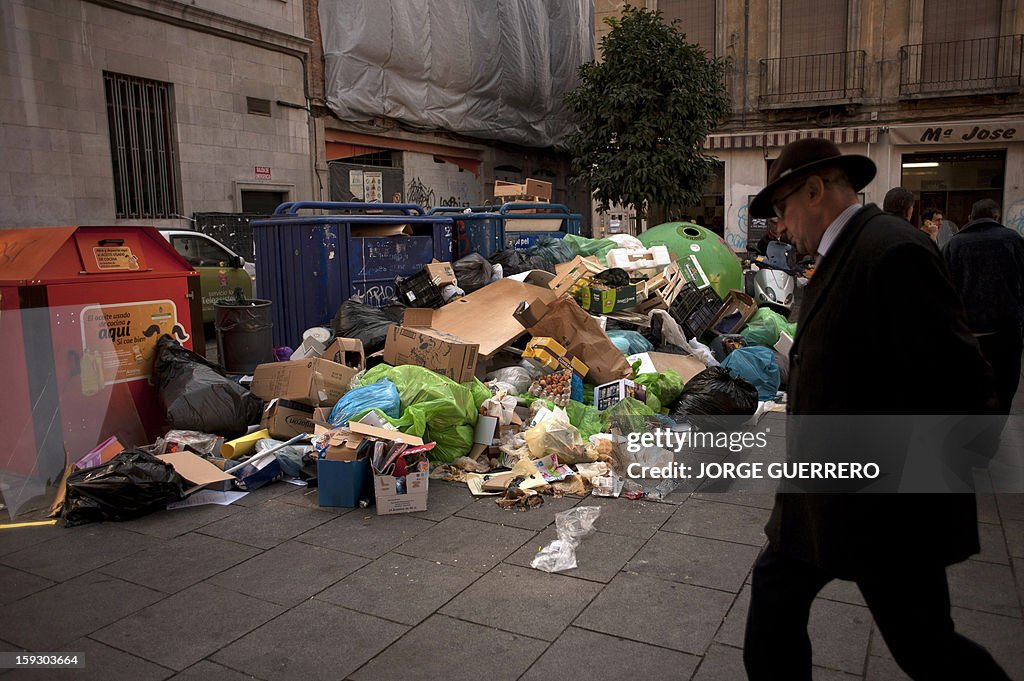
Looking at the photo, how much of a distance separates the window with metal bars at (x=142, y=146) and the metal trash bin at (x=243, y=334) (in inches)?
283

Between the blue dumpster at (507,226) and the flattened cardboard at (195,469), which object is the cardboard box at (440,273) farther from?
the flattened cardboard at (195,469)

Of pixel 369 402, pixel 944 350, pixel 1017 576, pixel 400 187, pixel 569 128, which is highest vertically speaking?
pixel 569 128

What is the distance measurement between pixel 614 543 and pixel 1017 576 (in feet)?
6.03

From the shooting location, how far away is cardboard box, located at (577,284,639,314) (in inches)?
303

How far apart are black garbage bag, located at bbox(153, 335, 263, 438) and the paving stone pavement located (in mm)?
957

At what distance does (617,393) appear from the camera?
19.2ft

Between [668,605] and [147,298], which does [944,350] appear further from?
[147,298]

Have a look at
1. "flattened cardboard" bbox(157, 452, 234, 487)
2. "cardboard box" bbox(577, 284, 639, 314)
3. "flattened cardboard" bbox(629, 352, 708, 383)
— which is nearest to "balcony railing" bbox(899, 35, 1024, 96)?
"cardboard box" bbox(577, 284, 639, 314)

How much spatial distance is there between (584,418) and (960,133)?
18230mm

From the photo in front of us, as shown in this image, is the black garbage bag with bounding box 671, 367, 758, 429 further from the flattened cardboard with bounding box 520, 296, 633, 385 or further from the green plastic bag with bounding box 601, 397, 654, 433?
the flattened cardboard with bounding box 520, 296, 633, 385

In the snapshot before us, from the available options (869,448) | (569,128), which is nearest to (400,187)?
(569,128)

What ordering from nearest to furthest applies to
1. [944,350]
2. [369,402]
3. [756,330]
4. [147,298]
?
Result: [944,350] < [369,402] < [147,298] < [756,330]

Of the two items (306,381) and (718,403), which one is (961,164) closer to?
(718,403)

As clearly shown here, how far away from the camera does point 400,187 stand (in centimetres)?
1822
